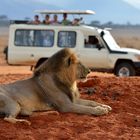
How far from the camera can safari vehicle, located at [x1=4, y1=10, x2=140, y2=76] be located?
60.5ft

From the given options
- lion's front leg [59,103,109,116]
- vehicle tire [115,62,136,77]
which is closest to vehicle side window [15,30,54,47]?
vehicle tire [115,62,136,77]

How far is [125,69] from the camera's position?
18703 mm

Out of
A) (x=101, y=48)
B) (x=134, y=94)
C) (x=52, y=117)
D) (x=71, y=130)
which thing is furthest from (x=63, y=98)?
(x=101, y=48)

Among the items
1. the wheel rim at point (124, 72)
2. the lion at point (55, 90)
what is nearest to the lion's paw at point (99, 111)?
the lion at point (55, 90)

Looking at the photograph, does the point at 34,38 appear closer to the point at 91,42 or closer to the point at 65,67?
the point at 91,42

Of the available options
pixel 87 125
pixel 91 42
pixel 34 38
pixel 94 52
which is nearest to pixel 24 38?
pixel 34 38

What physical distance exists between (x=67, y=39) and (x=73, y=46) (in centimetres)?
29

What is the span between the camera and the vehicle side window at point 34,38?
18750mm

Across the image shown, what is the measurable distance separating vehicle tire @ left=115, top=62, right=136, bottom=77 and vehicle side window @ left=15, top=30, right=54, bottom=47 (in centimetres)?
215

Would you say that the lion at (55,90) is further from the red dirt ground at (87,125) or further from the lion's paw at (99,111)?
the red dirt ground at (87,125)

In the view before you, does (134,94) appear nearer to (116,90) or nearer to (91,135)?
(116,90)

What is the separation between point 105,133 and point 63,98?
52.2 inches

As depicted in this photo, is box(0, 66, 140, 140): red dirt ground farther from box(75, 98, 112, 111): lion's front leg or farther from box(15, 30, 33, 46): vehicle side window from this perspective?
box(15, 30, 33, 46): vehicle side window

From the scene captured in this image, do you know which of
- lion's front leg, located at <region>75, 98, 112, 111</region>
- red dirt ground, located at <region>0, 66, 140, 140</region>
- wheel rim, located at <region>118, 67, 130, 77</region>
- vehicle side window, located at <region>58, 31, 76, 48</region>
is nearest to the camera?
red dirt ground, located at <region>0, 66, 140, 140</region>
